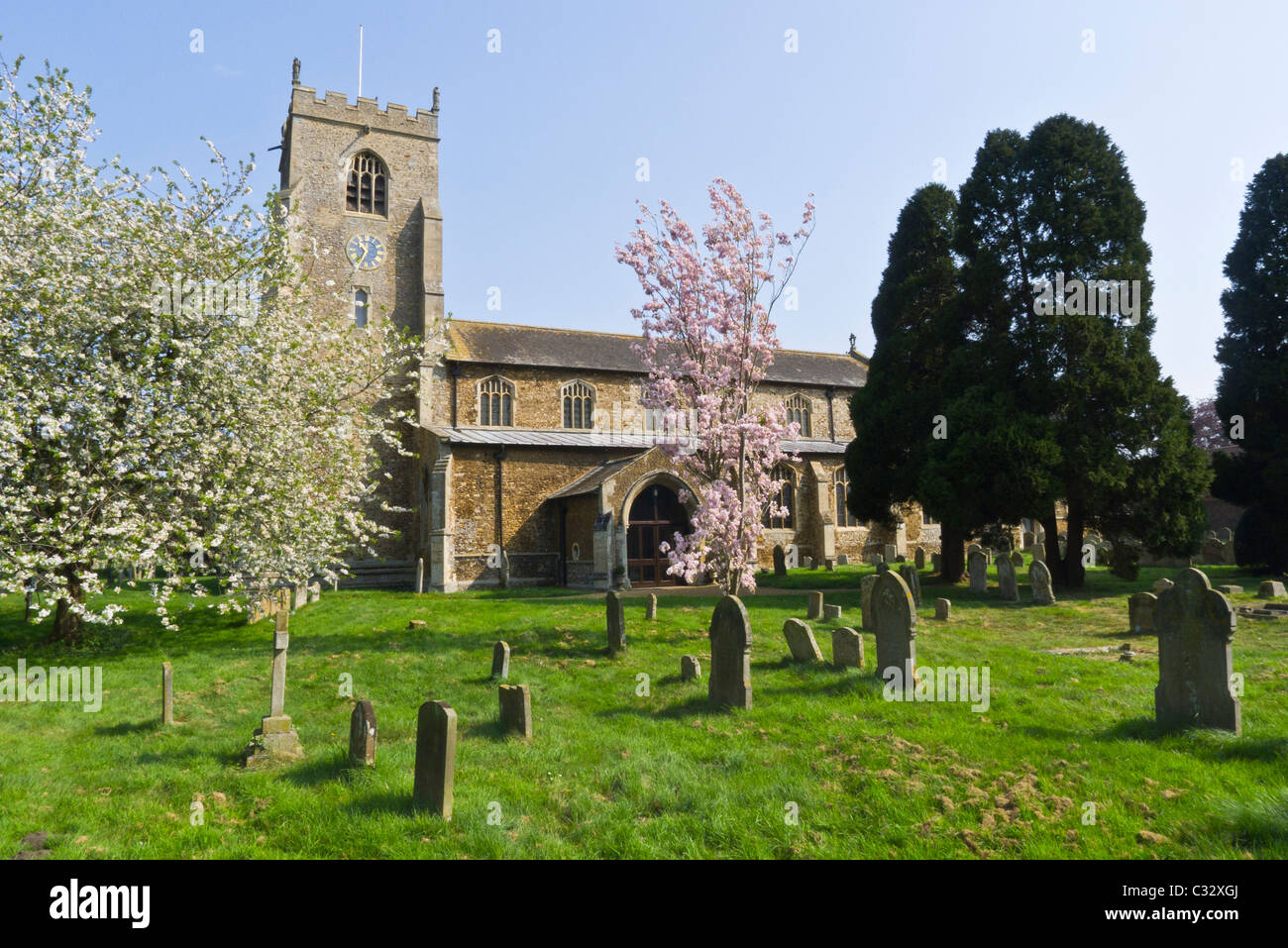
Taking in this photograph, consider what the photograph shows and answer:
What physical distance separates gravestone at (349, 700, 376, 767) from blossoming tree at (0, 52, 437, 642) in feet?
18.0

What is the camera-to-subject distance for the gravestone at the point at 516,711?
25.7ft

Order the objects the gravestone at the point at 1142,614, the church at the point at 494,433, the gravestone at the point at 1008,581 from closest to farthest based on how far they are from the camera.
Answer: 1. the gravestone at the point at 1142,614
2. the gravestone at the point at 1008,581
3. the church at the point at 494,433

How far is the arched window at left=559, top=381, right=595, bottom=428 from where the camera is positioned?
29297 millimetres

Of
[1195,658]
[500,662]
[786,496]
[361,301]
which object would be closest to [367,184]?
[361,301]

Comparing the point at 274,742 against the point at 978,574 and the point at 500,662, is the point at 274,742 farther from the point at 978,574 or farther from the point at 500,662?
the point at 978,574

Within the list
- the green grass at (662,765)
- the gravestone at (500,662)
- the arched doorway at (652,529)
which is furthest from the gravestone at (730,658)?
the arched doorway at (652,529)

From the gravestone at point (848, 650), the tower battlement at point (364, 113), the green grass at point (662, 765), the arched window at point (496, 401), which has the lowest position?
the green grass at point (662, 765)

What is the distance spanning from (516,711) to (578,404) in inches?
879

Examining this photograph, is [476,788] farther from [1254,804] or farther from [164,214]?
[164,214]

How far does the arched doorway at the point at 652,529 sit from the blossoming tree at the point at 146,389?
1280cm

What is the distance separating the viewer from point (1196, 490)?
1855 centimetres

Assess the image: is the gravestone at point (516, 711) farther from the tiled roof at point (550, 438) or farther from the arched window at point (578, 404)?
the arched window at point (578, 404)

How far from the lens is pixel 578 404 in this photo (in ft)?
96.9

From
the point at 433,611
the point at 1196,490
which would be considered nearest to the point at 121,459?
the point at 433,611
